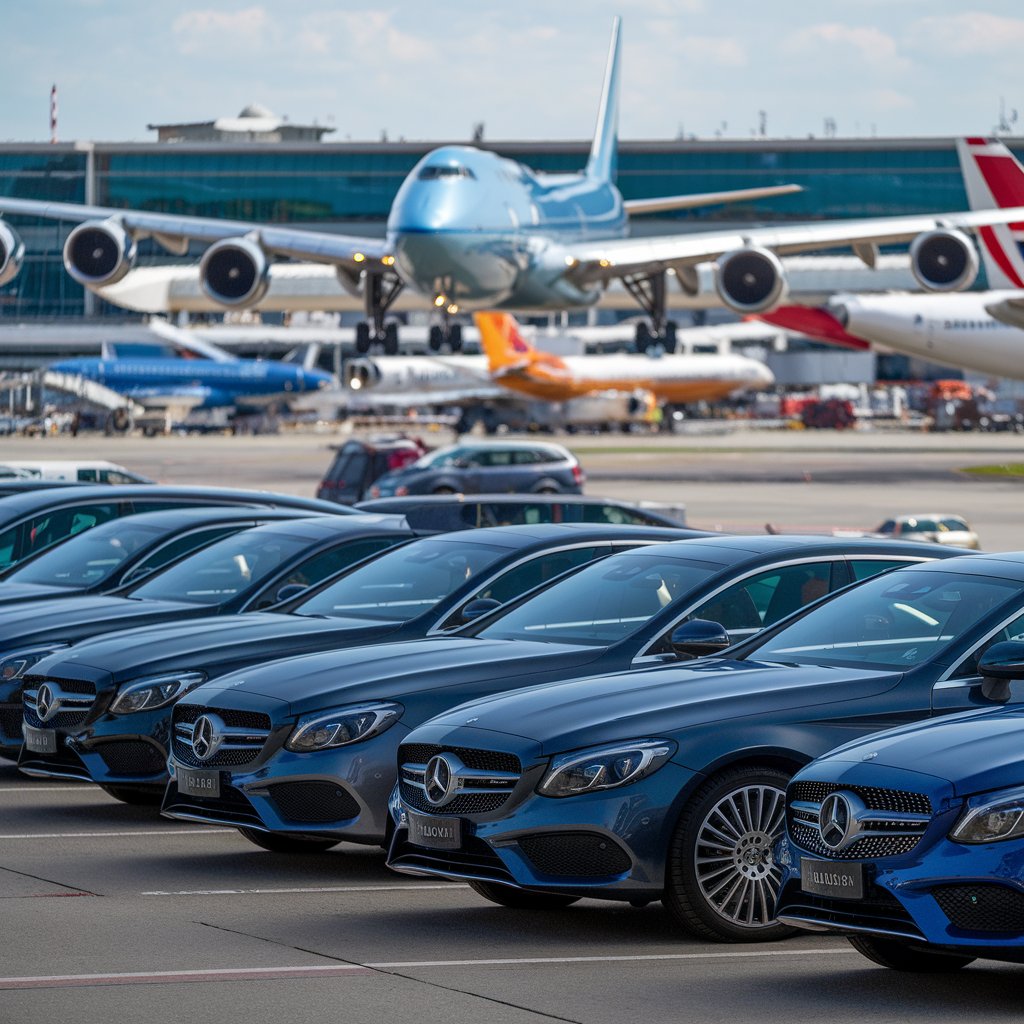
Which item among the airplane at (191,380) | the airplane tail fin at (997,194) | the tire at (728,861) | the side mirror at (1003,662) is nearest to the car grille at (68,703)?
the tire at (728,861)

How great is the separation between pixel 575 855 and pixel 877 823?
1.42 metres

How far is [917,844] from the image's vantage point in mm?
6715

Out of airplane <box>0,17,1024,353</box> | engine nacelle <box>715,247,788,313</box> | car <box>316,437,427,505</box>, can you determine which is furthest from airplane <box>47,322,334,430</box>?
car <box>316,437,427,505</box>

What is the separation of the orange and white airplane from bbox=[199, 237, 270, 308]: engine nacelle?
37.4m

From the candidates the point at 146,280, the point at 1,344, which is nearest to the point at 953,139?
the point at 146,280

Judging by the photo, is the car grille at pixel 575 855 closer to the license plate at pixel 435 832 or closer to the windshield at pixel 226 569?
the license plate at pixel 435 832

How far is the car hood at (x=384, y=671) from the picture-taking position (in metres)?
9.38

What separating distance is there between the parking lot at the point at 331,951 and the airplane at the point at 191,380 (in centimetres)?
9077

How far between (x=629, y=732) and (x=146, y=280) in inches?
4040

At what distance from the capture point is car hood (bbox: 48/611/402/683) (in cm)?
1097

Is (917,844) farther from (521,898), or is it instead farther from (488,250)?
(488,250)

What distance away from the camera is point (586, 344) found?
11369 centimetres

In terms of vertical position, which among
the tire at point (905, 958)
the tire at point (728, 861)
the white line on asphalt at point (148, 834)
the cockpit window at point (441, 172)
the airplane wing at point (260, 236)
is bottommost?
the white line on asphalt at point (148, 834)

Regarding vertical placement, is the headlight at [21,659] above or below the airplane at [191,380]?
below
